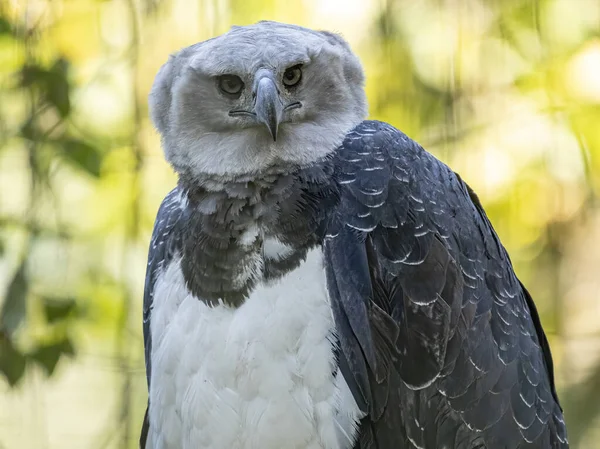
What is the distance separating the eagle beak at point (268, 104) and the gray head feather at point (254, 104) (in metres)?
0.02

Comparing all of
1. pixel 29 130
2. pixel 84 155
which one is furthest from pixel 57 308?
pixel 29 130

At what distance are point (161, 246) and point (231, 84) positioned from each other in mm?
548

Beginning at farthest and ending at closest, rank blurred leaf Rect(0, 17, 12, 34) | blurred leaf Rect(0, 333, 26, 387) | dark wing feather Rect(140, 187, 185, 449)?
1. blurred leaf Rect(0, 17, 12, 34)
2. blurred leaf Rect(0, 333, 26, 387)
3. dark wing feather Rect(140, 187, 185, 449)

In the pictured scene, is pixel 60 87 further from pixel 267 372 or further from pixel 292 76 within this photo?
pixel 267 372

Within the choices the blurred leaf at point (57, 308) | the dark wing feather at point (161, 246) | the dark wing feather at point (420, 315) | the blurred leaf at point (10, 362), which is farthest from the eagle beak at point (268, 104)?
the blurred leaf at point (10, 362)

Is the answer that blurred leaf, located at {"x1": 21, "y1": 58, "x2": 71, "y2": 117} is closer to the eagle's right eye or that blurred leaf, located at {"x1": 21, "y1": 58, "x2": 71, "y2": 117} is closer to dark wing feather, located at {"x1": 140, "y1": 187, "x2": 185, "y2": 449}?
dark wing feather, located at {"x1": 140, "y1": 187, "x2": 185, "y2": 449}

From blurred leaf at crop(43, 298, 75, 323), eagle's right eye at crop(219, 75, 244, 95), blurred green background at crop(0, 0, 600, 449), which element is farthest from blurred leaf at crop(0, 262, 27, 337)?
eagle's right eye at crop(219, 75, 244, 95)

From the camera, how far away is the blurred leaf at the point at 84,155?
11.0ft

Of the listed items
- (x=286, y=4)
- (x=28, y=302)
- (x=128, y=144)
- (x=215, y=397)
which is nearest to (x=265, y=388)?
(x=215, y=397)

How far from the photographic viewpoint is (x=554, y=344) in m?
4.36

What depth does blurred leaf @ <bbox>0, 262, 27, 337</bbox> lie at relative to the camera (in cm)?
338

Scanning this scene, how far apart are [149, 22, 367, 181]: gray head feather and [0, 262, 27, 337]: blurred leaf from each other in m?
1.42

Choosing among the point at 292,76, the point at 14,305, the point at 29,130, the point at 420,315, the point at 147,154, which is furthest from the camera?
the point at 147,154

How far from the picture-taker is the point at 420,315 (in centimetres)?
210
